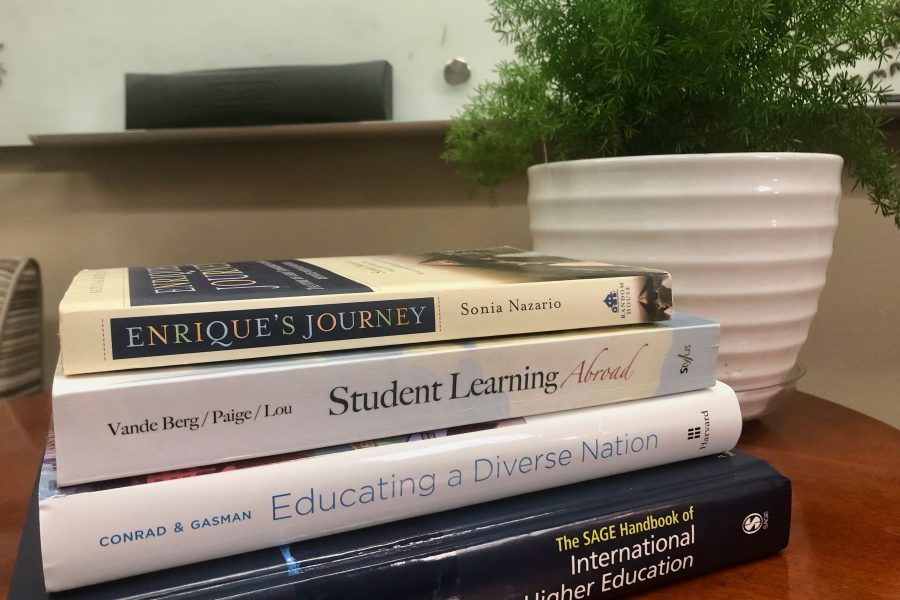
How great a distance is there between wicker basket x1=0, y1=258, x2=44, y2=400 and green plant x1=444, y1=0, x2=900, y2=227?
559mm

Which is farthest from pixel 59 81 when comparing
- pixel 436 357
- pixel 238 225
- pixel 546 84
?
pixel 436 357

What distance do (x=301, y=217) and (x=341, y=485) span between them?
1.97ft

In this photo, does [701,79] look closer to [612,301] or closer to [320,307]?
[612,301]

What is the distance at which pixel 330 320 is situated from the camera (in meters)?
0.28

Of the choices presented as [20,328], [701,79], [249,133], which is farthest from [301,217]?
[701,79]

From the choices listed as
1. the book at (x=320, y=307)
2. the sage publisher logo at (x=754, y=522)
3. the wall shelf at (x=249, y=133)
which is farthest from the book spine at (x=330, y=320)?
the wall shelf at (x=249, y=133)

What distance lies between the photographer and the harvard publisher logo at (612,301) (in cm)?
33

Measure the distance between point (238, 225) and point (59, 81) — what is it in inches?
10.0

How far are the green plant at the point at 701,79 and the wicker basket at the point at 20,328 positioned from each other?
0.56 meters

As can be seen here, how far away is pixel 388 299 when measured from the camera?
29 centimetres

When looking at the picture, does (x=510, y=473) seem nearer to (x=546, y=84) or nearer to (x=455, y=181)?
(x=546, y=84)

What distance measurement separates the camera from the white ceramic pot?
1.36ft

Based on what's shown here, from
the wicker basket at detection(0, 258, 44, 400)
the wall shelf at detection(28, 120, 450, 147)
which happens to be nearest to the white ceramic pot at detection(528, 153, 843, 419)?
the wall shelf at detection(28, 120, 450, 147)

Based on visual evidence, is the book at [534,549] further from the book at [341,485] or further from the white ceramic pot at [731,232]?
the white ceramic pot at [731,232]
